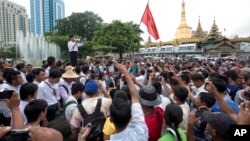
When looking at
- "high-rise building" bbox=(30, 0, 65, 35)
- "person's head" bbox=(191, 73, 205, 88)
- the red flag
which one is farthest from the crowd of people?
"high-rise building" bbox=(30, 0, 65, 35)

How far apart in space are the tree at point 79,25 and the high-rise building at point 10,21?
27.2 m

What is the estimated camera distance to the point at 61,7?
108750 mm

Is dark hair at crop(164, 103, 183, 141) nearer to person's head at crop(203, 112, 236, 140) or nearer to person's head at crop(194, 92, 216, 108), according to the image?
person's head at crop(203, 112, 236, 140)

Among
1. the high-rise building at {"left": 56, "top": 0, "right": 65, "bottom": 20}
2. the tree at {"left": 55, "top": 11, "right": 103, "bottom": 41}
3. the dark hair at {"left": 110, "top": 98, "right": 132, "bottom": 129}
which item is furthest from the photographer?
the high-rise building at {"left": 56, "top": 0, "right": 65, "bottom": 20}

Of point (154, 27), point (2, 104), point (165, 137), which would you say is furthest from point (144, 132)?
point (154, 27)

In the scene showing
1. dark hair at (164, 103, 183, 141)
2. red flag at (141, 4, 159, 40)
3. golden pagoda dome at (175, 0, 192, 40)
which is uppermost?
golden pagoda dome at (175, 0, 192, 40)

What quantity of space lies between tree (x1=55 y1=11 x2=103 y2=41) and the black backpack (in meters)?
49.5

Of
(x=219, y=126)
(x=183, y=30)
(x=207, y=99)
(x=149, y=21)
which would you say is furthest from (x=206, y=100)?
(x=183, y=30)

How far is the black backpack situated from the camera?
3.29 m

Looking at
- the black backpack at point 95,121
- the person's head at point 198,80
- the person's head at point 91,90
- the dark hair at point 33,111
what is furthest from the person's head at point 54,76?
the person's head at point 198,80

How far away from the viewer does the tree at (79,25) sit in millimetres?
51969

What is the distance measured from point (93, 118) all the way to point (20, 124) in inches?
34.0

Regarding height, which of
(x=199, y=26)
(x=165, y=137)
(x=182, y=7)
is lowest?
(x=165, y=137)

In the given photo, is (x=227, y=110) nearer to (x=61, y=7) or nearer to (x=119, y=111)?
(x=119, y=111)
